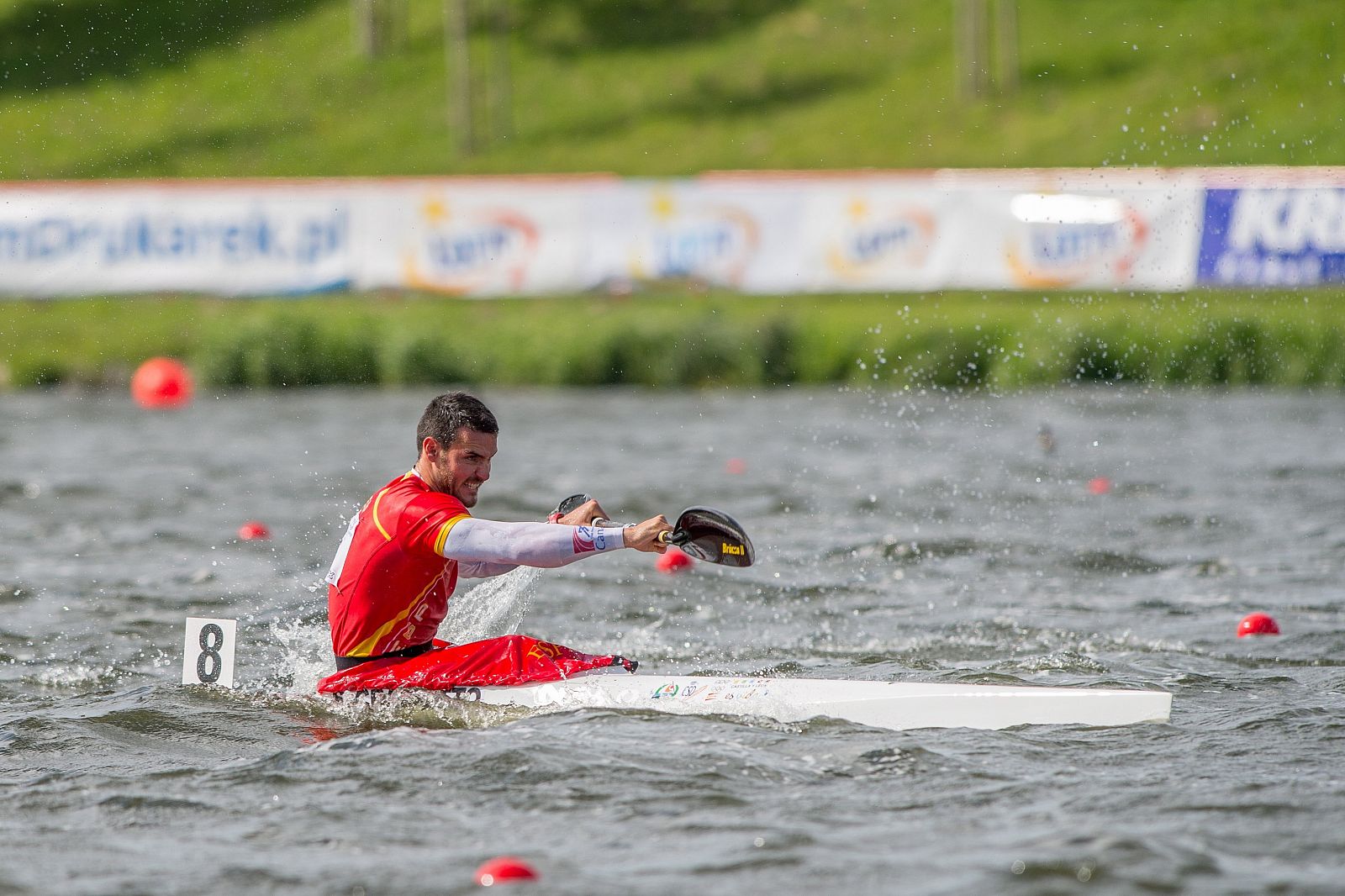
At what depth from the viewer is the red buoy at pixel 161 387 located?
19203mm

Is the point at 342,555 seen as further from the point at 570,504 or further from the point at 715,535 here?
the point at 715,535

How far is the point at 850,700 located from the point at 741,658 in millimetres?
1999

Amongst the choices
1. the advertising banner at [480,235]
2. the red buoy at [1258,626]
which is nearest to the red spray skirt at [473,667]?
the red buoy at [1258,626]

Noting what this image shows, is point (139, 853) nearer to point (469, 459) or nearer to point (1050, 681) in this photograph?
point (469, 459)

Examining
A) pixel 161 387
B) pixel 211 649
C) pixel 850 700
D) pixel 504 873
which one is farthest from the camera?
pixel 161 387

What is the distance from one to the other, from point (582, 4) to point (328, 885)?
107 feet

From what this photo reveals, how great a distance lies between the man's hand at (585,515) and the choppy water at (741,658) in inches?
32.1

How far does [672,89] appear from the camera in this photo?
33.3 metres

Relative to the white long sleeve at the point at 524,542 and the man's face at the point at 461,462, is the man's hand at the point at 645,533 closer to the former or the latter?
the white long sleeve at the point at 524,542

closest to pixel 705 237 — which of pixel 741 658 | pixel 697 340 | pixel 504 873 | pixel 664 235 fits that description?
pixel 664 235

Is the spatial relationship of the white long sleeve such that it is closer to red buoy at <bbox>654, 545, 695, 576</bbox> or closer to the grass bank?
red buoy at <bbox>654, 545, 695, 576</bbox>

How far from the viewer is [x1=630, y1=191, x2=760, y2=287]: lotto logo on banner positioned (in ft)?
67.7

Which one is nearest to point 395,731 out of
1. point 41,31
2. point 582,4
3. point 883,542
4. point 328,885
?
point 328,885

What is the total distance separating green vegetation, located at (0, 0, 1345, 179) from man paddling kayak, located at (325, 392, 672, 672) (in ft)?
68.2
